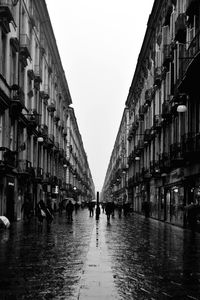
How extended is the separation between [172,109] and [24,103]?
1015 centimetres

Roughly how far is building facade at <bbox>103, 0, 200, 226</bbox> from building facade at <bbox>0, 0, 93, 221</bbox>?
9.29 meters

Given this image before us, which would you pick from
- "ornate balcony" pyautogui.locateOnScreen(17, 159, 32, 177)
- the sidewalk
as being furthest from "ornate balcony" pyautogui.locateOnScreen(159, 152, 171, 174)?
the sidewalk

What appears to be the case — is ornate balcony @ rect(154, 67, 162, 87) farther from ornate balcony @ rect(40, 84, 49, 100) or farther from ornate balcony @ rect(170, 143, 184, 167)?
ornate balcony @ rect(170, 143, 184, 167)

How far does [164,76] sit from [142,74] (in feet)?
69.2

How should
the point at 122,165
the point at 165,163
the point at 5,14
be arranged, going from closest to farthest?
the point at 5,14 → the point at 165,163 → the point at 122,165

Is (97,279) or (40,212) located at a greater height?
(40,212)

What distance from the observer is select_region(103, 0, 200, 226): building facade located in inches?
1045

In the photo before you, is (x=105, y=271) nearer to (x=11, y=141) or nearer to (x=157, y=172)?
(x=11, y=141)

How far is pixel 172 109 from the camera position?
3353 centimetres

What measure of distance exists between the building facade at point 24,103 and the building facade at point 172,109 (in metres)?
9.29

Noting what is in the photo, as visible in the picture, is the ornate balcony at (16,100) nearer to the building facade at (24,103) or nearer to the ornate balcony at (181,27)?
the building facade at (24,103)

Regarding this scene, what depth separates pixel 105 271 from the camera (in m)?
11.2

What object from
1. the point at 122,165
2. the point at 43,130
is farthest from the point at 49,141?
the point at 122,165

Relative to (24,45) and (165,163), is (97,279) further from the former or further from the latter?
(24,45)
